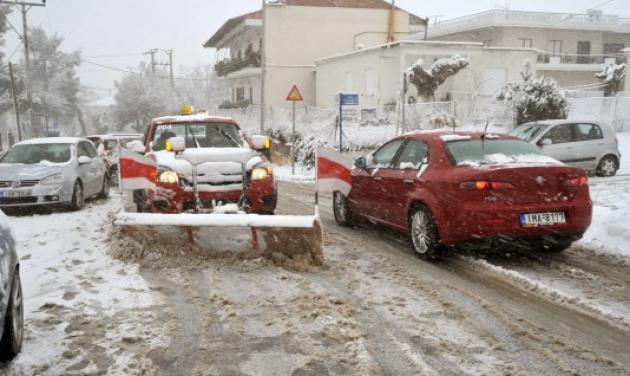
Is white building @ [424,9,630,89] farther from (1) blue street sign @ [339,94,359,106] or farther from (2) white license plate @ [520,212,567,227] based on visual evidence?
(2) white license plate @ [520,212,567,227]

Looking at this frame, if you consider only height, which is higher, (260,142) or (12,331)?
(260,142)

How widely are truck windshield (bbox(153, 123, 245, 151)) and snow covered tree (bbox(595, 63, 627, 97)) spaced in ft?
110

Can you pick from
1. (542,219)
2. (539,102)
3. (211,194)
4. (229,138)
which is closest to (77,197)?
(229,138)

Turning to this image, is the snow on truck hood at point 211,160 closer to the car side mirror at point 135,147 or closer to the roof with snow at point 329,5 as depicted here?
the car side mirror at point 135,147

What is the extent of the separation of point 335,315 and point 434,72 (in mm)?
22349

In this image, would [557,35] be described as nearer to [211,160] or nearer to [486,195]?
[211,160]

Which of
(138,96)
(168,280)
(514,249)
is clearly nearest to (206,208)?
(168,280)

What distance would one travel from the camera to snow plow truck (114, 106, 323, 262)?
6633 millimetres

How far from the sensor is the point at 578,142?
605 inches

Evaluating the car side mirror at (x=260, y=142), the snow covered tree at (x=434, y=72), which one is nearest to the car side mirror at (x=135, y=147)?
the car side mirror at (x=260, y=142)

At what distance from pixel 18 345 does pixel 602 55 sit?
4798cm

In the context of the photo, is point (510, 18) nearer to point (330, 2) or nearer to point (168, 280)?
point (330, 2)

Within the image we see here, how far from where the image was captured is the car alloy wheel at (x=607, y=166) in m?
15.7

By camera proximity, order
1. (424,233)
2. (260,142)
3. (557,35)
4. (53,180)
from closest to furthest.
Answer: (424,233) → (260,142) → (53,180) → (557,35)
